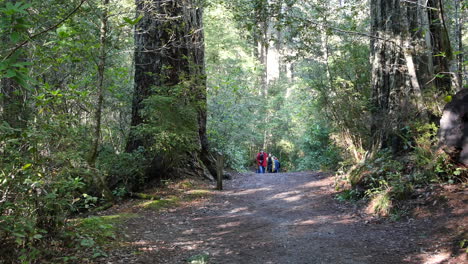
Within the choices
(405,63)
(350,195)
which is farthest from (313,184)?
(405,63)

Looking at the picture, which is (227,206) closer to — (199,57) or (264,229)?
(264,229)

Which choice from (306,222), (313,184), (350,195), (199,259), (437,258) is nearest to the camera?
(437,258)

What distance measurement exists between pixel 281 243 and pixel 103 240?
9.88ft

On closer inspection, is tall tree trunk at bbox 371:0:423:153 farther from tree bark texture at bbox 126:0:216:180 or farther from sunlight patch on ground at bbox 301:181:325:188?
tree bark texture at bbox 126:0:216:180

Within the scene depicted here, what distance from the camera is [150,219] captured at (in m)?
7.76

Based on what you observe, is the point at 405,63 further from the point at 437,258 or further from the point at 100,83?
the point at 100,83

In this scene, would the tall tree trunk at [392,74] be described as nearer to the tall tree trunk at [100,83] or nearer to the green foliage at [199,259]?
the green foliage at [199,259]

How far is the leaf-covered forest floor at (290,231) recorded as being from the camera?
5270 millimetres

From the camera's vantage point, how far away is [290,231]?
6844 millimetres

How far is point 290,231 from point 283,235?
1.02ft

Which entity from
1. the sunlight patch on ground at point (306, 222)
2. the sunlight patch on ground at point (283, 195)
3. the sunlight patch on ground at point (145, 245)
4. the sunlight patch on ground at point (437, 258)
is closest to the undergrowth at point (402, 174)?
the sunlight patch on ground at point (306, 222)

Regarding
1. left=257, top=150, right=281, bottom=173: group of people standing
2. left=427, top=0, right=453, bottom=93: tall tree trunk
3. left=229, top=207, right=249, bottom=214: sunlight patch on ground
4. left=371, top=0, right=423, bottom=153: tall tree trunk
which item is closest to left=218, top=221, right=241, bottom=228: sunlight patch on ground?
left=229, top=207, right=249, bottom=214: sunlight patch on ground

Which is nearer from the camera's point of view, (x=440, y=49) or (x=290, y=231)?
(x=290, y=231)

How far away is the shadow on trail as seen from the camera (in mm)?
5383
